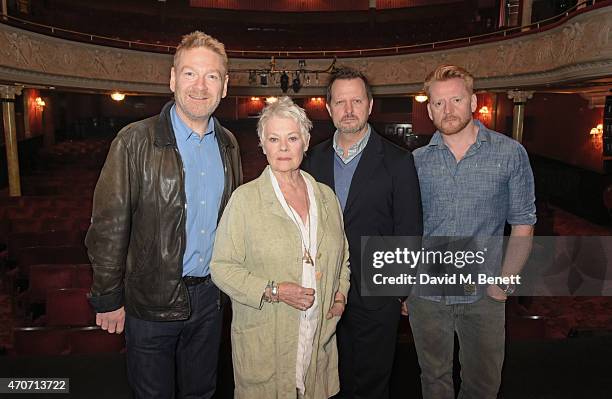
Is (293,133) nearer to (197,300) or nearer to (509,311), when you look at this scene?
(197,300)

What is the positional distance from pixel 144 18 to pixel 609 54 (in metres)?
15.3

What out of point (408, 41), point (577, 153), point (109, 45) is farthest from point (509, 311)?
point (408, 41)

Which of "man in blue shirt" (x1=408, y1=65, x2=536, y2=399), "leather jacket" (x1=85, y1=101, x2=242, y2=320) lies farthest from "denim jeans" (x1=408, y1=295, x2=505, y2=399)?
"leather jacket" (x1=85, y1=101, x2=242, y2=320)

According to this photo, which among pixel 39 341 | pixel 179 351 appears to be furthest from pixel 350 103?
pixel 39 341

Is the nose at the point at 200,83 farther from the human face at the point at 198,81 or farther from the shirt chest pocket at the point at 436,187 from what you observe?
the shirt chest pocket at the point at 436,187

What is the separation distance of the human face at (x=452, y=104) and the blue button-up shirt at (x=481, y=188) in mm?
103

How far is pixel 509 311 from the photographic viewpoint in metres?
3.72

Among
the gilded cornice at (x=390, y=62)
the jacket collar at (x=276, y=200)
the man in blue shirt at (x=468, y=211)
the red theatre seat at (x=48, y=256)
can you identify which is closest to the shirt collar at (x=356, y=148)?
the man in blue shirt at (x=468, y=211)

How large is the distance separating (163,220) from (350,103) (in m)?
0.97

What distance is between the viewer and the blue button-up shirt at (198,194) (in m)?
1.91

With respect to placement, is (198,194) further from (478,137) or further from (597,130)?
(597,130)

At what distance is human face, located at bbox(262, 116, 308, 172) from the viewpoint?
174 cm

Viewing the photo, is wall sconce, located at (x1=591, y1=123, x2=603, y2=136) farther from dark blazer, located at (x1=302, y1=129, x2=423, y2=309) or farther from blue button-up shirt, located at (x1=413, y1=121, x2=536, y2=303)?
dark blazer, located at (x1=302, y1=129, x2=423, y2=309)

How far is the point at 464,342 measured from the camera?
2.12m
